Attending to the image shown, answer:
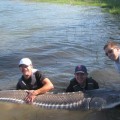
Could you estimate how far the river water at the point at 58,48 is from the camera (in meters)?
8.31

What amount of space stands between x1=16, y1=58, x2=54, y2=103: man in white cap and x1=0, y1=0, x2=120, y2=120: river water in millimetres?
381

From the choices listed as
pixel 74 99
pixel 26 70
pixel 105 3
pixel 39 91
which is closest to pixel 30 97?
pixel 39 91

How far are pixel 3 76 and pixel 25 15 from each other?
13.5 metres

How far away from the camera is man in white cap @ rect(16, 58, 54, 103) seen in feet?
26.4

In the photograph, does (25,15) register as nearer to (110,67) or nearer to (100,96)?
(110,67)

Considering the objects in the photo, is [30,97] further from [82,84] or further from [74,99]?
[82,84]

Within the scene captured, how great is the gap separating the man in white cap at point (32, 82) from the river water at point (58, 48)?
0.38 m

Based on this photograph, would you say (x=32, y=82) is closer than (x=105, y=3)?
Yes

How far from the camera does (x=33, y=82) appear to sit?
847 centimetres

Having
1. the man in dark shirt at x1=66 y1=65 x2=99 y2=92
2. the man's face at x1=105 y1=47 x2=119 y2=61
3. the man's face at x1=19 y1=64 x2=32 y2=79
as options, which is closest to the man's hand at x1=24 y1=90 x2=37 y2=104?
the man's face at x1=19 y1=64 x2=32 y2=79

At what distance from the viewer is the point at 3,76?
1146 centimetres

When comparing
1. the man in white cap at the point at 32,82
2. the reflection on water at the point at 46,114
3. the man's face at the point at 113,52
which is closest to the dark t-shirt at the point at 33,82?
the man in white cap at the point at 32,82

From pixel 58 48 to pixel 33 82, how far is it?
6274mm

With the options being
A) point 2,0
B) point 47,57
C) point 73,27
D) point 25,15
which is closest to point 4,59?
point 47,57
